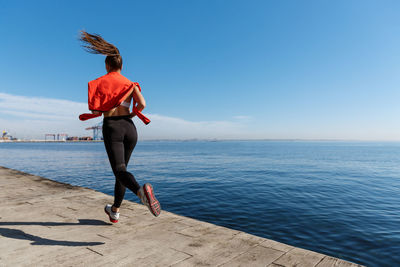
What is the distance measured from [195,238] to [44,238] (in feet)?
6.24

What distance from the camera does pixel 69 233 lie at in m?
3.05

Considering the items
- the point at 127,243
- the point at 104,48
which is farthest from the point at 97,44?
the point at 127,243

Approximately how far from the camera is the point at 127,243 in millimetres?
2742

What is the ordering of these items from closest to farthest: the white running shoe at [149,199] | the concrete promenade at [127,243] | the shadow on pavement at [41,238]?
the concrete promenade at [127,243] → the white running shoe at [149,199] → the shadow on pavement at [41,238]

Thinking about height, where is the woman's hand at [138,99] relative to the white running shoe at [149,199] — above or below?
above

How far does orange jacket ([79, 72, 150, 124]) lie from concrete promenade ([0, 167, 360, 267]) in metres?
1.56

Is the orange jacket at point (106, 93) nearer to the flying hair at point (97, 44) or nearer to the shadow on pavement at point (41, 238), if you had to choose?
the flying hair at point (97, 44)

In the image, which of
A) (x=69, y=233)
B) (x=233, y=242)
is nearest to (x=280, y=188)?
(x=233, y=242)

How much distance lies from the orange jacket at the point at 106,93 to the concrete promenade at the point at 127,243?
1.56 m

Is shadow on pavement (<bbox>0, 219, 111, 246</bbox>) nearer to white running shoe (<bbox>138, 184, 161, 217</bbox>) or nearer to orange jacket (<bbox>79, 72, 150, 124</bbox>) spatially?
white running shoe (<bbox>138, 184, 161, 217</bbox>)

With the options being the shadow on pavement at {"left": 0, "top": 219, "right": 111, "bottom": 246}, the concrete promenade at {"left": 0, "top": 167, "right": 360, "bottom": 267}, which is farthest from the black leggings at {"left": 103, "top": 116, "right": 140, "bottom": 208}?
the shadow on pavement at {"left": 0, "top": 219, "right": 111, "bottom": 246}

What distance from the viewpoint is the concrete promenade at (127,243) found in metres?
2.33

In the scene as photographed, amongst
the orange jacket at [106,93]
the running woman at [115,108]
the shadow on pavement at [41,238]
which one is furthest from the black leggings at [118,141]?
the shadow on pavement at [41,238]

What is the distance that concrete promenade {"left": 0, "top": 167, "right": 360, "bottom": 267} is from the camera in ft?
7.64
